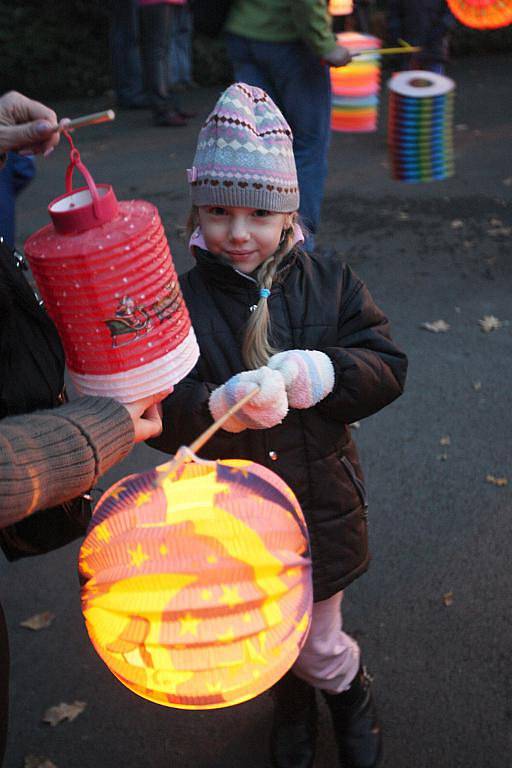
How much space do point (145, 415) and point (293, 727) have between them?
130 centimetres

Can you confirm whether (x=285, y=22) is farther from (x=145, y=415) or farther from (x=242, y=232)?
(x=145, y=415)

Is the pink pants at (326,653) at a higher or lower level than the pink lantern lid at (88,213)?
lower

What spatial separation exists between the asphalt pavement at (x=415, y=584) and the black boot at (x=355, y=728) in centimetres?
9

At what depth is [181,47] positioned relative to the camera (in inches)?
464

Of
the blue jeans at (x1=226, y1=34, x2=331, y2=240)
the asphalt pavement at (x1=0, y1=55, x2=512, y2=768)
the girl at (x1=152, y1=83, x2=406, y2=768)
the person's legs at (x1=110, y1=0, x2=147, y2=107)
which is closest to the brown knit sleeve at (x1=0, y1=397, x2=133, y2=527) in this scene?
the girl at (x1=152, y1=83, x2=406, y2=768)

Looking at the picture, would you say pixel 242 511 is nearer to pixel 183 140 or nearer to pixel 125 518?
pixel 125 518

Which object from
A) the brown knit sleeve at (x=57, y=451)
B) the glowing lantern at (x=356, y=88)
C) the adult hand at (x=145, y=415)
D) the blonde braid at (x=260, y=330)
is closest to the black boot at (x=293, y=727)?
the blonde braid at (x=260, y=330)

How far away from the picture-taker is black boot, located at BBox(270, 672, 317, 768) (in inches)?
99.2

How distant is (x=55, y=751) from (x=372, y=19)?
10986mm

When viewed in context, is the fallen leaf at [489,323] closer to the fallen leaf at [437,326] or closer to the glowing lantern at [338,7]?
the fallen leaf at [437,326]

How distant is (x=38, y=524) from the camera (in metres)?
1.82

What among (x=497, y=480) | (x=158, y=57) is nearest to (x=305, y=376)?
(x=497, y=480)

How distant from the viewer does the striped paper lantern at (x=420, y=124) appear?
456 cm

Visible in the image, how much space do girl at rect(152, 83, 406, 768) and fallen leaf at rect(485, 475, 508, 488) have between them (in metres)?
1.56
